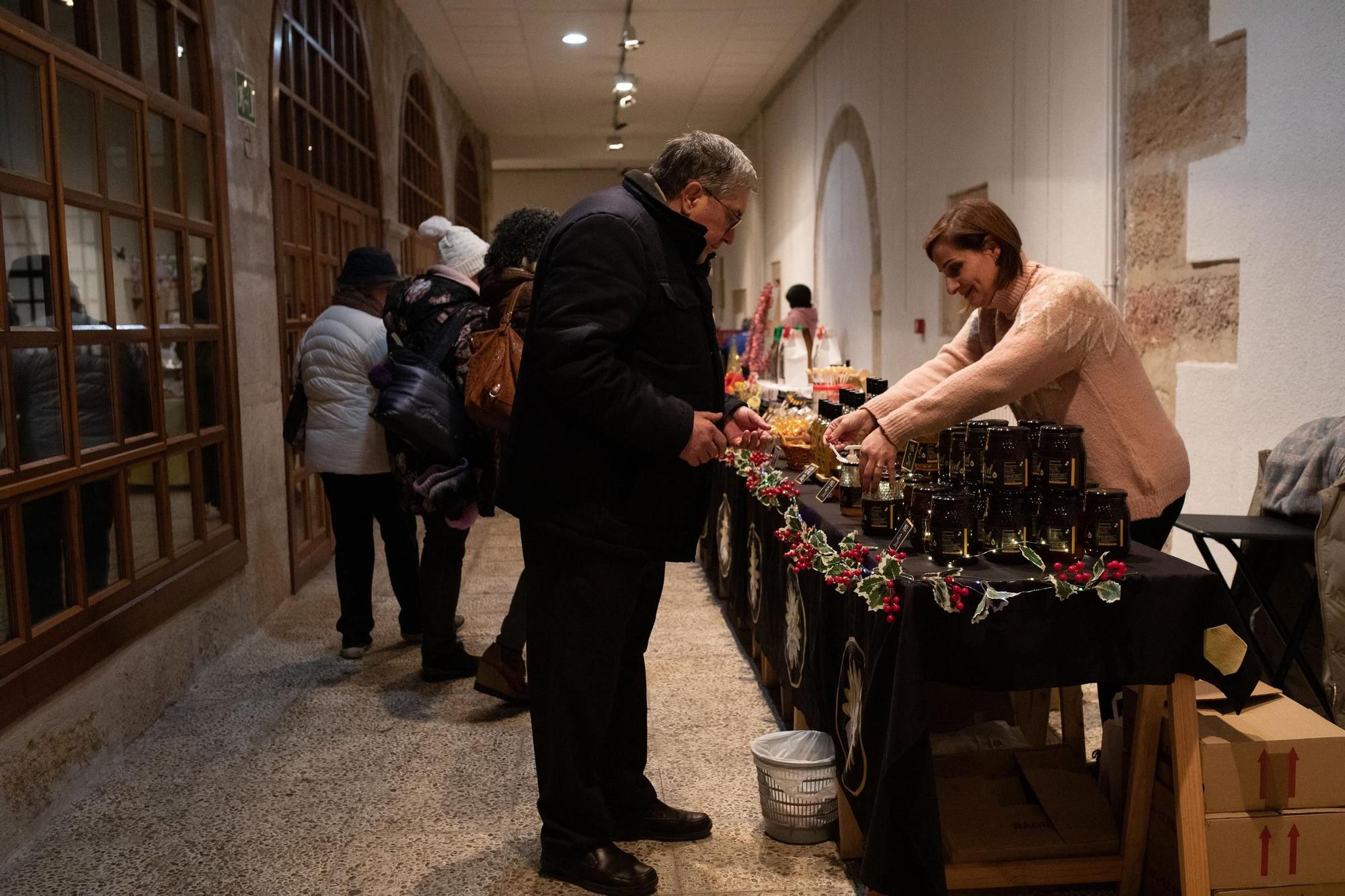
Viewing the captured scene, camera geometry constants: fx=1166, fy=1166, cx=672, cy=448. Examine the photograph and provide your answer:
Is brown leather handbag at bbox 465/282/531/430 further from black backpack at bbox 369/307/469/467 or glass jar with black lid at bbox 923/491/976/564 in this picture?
glass jar with black lid at bbox 923/491/976/564

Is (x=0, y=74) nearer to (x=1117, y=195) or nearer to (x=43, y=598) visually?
(x=43, y=598)

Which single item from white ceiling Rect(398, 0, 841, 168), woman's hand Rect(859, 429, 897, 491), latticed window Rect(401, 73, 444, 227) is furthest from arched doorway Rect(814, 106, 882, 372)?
woman's hand Rect(859, 429, 897, 491)

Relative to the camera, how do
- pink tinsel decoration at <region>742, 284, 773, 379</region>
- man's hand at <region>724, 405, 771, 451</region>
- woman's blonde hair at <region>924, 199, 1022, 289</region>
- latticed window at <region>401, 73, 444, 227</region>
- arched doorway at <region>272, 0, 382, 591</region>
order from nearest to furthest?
man's hand at <region>724, 405, 771, 451</region> < woman's blonde hair at <region>924, 199, 1022, 289</region> < arched doorway at <region>272, 0, 382, 591</region> < latticed window at <region>401, 73, 444, 227</region> < pink tinsel decoration at <region>742, 284, 773, 379</region>

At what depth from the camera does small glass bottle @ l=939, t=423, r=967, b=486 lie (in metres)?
2.57

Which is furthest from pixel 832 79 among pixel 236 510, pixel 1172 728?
pixel 1172 728

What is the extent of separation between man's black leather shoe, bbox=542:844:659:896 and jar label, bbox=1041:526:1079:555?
43.0 inches

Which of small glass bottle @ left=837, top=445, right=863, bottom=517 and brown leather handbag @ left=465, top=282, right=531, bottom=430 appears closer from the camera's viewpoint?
small glass bottle @ left=837, top=445, right=863, bottom=517

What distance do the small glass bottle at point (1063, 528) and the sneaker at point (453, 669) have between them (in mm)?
2427

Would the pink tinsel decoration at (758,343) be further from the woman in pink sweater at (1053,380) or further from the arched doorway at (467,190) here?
the woman in pink sweater at (1053,380)

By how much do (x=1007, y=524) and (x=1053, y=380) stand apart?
46cm

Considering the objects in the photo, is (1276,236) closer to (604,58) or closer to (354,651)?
A: (354,651)

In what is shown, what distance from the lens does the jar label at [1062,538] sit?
7.49 feet

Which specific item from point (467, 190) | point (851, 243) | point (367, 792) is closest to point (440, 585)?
point (367, 792)

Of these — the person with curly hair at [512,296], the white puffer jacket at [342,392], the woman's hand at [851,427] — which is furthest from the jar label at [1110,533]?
the white puffer jacket at [342,392]
